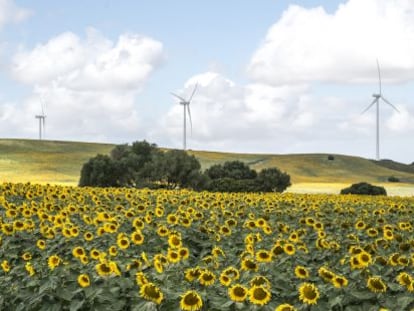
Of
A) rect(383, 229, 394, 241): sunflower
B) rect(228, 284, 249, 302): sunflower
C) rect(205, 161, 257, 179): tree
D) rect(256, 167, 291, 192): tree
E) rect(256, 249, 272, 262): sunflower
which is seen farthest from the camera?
rect(205, 161, 257, 179): tree

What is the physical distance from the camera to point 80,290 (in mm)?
7438

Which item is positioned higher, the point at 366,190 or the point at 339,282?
the point at 339,282

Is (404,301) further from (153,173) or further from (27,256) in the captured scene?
(153,173)

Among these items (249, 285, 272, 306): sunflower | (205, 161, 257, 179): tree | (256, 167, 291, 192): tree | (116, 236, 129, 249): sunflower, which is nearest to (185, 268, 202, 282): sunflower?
(249, 285, 272, 306): sunflower

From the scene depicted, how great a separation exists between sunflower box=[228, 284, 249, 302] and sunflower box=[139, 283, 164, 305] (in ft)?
2.20

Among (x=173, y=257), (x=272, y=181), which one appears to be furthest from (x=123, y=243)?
(x=272, y=181)

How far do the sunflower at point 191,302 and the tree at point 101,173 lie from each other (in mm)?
54264

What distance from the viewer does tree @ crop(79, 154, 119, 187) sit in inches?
2386

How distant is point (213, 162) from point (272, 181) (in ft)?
160

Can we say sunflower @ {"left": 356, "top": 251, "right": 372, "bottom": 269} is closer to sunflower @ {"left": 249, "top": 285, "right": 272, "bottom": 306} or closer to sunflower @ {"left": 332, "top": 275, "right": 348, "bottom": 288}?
sunflower @ {"left": 332, "top": 275, "right": 348, "bottom": 288}

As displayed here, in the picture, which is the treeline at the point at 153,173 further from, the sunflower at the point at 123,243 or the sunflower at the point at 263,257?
the sunflower at the point at 263,257

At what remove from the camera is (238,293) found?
22.0ft

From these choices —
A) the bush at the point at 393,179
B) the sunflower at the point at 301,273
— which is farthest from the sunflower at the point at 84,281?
the bush at the point at 393,179

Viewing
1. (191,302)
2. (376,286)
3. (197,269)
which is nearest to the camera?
(191,302)
